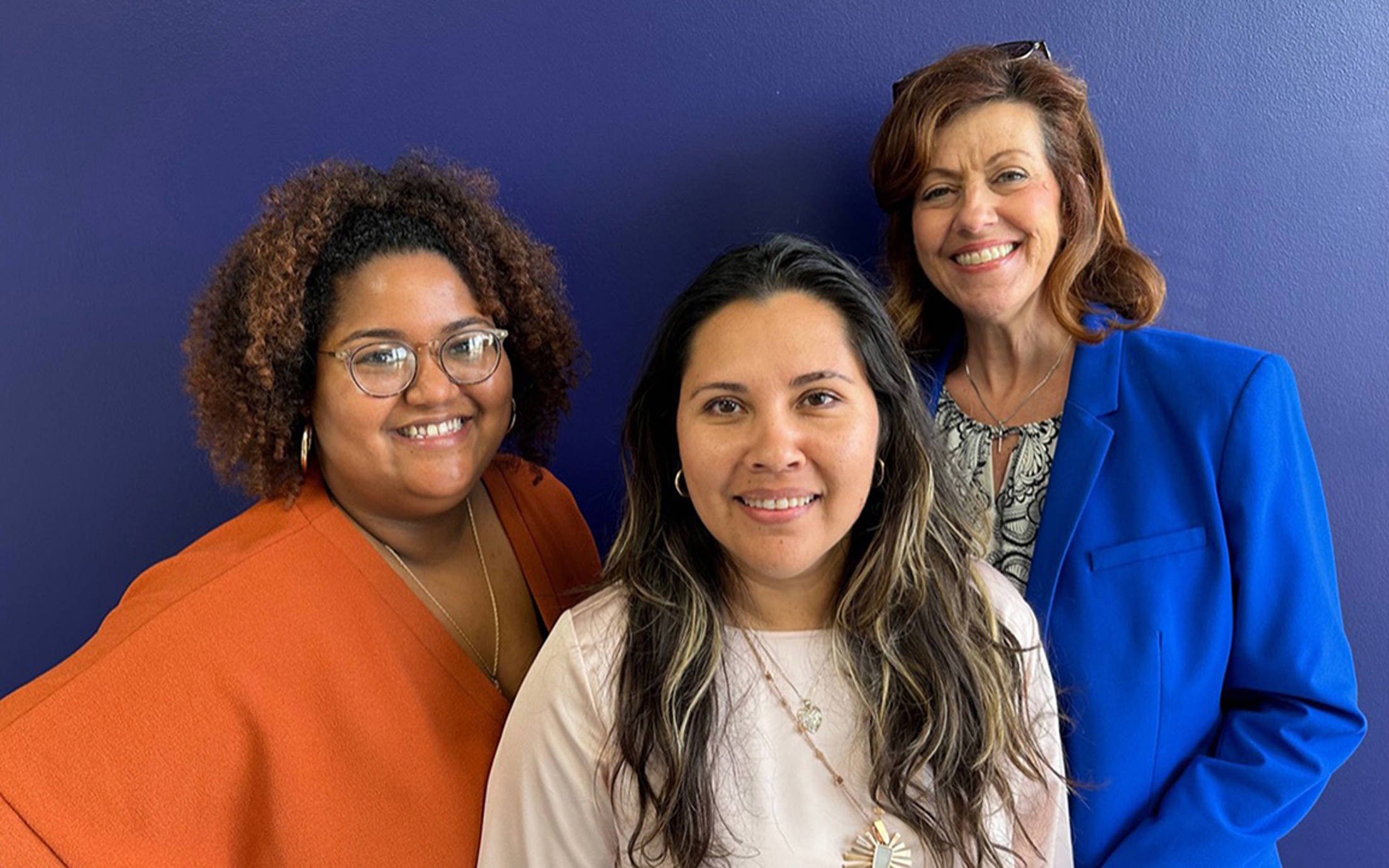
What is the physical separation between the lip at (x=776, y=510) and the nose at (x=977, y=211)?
658 millimetres

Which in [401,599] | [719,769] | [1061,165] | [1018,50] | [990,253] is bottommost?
[719,769]

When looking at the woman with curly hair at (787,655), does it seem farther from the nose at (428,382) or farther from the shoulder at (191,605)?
the shoulder at (191,605)

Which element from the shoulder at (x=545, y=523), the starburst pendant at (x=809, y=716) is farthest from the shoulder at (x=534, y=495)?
the starburst pendant at (x=809, y=716)

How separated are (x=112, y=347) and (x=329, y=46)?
0.79 m

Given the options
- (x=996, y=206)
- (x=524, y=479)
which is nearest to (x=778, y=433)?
(x=996, y=206)

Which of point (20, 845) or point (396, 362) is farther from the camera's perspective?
point (396, 362)

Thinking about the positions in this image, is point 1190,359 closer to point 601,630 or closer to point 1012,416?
point 1012,416

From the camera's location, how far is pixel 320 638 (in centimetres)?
165

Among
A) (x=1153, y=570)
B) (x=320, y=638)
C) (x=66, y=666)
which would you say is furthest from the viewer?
(x=1153, y=570)

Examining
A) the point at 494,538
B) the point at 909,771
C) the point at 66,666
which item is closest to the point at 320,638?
the point at 66,666

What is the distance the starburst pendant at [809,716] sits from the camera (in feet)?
5.22

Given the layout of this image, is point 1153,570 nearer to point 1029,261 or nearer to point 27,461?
point 1029,261

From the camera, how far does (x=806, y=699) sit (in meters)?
1.61

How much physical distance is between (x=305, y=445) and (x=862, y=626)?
1.00 meters
